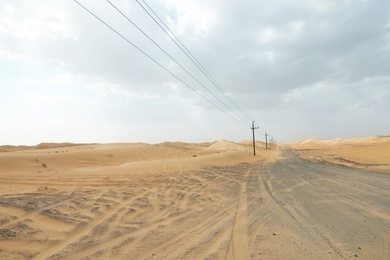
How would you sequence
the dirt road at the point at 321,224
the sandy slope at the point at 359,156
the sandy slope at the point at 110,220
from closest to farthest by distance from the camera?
the dirt road at the point at 321,224 < the sandy slope at the point at 110,220 < the sandy slope at the point at 359,156

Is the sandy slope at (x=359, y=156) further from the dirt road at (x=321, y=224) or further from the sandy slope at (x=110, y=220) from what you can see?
the sandy slope at (x=110, y=220)

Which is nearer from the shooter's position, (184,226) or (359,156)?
(184,226)

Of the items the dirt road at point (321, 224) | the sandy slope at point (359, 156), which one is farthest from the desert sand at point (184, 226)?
the sandy slope at point (359, 156)

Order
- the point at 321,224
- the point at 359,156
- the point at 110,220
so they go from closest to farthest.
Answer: the point at 321,224 → the point at 110,220 → the point at 359,156

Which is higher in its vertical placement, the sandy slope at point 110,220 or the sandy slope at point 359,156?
the sandy slope at point 359,156

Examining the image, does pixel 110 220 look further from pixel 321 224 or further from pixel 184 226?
pixel 321 224

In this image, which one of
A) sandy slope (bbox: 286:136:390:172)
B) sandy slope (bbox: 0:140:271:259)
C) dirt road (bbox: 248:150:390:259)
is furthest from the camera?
sandy slope (bbox: 286:136:390:172)

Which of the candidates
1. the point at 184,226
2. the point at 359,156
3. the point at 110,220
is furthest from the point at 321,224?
the point at 359,156

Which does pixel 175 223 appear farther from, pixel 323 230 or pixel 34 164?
pixel 34 164

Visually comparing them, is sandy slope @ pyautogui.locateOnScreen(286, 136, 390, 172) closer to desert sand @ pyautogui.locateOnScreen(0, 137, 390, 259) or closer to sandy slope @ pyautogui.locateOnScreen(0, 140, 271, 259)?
desert sand @ pyautogui.locateOnScreen(0, 137, 390, 259)

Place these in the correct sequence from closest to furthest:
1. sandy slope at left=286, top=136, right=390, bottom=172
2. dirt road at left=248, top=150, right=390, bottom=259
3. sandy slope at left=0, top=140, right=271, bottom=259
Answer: dirt road at left=248, top=150, right=390, bottom=259 < sandy slope at left=0, top=140, right=271, bottom=259 < sandy slope at left=286, top=136, right=390, bottom=172

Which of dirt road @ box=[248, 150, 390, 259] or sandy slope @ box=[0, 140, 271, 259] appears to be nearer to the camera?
dirt road @ box=[248, 150, 390, 259]

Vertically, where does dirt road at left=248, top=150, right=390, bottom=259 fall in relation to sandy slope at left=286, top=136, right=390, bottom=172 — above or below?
below

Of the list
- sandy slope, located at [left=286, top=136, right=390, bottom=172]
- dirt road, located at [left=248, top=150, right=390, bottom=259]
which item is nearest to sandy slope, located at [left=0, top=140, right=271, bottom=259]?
dirt road, located at [left=248, top=150, right=390, bottom=259]
